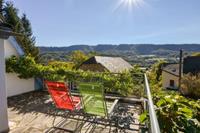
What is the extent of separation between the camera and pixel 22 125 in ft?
13.9

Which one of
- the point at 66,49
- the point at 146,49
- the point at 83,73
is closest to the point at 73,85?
the point at 83,73

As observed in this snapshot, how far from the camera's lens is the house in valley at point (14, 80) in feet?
21.5

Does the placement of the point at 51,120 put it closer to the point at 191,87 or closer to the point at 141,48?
the point at 191,87

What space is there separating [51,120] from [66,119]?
13.6 inches

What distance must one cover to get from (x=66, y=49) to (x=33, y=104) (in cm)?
7491

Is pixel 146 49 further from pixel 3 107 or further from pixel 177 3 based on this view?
pixel 3 107

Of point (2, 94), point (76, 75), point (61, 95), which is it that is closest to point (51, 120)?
point (61, 95)

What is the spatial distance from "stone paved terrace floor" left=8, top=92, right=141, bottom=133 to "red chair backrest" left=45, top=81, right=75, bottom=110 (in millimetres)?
424

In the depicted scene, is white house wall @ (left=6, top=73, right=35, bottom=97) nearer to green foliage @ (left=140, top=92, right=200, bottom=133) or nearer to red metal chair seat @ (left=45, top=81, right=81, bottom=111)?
red metal chair seat @ (left=45, top=81, right=81, bottom=111)

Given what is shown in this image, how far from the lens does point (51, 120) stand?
4.57m

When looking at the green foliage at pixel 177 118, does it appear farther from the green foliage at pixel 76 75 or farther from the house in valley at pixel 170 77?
the house in valley at pixel 170 77

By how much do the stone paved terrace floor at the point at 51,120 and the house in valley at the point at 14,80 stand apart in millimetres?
702

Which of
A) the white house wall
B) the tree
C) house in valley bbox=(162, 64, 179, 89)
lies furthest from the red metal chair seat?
the tree

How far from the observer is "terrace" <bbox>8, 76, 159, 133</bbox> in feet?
13.4
